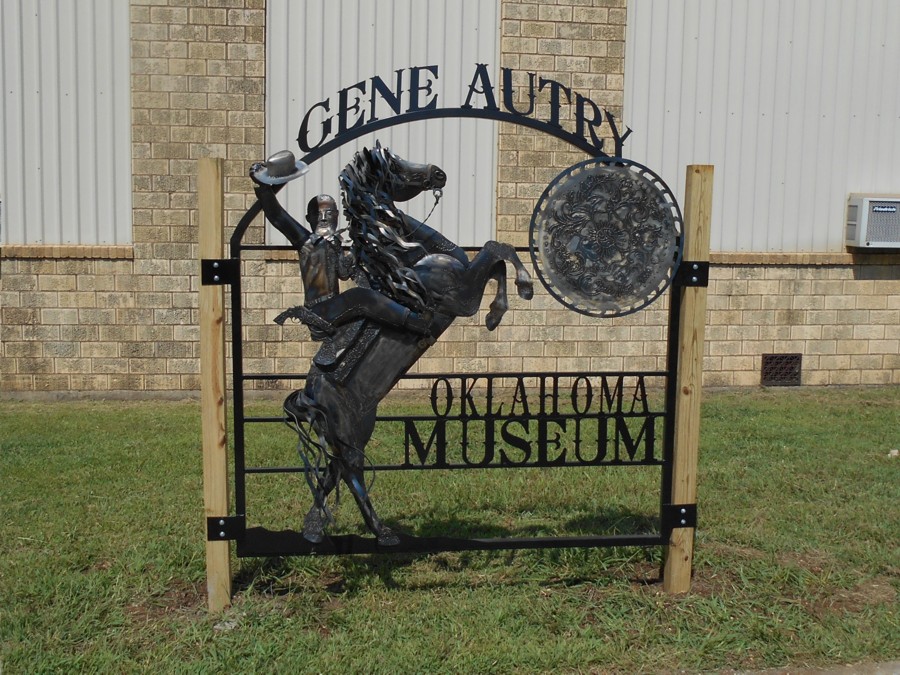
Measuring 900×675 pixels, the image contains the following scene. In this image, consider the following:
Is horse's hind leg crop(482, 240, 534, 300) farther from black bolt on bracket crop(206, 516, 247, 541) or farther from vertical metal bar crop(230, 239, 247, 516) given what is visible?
black bolt on bracket crop(206, 516, 247, 541)

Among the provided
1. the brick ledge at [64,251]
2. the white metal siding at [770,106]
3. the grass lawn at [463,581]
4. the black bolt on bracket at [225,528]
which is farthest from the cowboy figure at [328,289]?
the white metal siding at [770,106]

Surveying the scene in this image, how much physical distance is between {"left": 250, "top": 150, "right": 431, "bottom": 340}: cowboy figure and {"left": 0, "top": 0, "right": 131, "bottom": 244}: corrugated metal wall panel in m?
5.67

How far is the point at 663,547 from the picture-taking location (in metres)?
4.57

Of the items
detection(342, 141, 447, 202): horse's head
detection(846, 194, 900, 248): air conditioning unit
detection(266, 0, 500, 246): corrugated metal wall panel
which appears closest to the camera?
detection(342, 141, 447, 202): horse's head

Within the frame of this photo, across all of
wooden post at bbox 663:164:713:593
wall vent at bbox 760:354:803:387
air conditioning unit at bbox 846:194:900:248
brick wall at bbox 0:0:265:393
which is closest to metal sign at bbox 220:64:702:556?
wooden post at bbox 663:164:713:593

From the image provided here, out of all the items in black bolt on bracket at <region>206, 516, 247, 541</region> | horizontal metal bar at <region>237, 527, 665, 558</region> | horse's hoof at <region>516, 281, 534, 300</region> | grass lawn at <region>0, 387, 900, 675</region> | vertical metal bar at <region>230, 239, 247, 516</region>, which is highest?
horse's hoof at <region>516, 281, 534, 300</region>

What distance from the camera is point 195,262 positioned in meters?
9.16

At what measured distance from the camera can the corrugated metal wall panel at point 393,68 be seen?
9031 mm

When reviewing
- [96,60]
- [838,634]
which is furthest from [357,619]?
[96,60]

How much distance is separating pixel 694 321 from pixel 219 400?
2255mm

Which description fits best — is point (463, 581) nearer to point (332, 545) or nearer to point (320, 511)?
point (332, 545)

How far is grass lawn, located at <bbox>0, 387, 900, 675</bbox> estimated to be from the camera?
3.83m

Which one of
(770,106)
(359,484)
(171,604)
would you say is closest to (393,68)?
(770,106)

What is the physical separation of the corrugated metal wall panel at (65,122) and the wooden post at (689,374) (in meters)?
6.48
